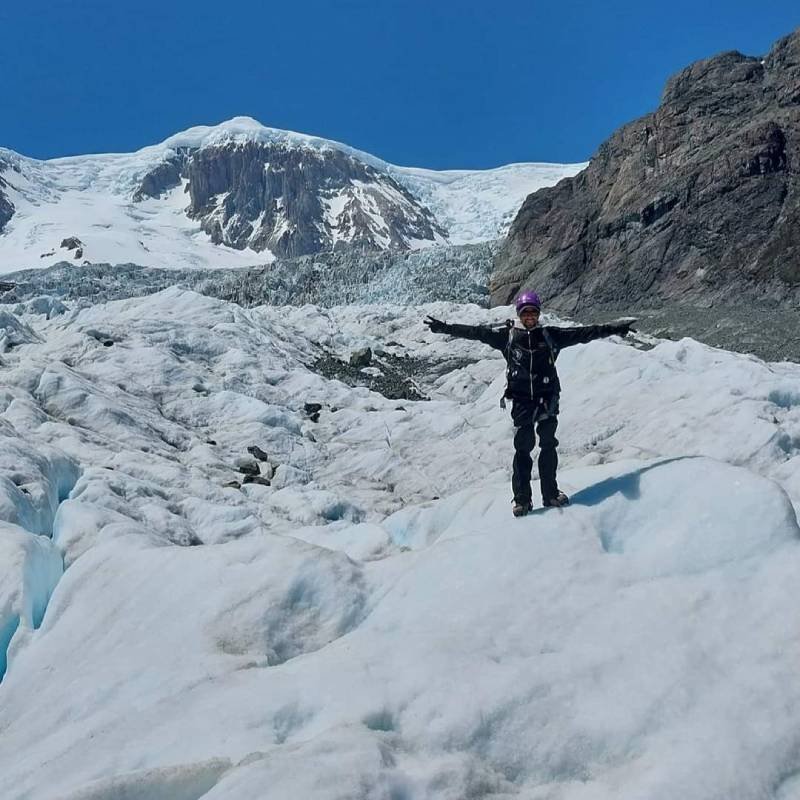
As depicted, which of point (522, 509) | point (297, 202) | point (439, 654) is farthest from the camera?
point (297, 202)

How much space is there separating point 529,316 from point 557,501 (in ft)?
4.69

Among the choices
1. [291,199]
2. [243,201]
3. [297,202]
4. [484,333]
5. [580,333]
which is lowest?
[580,333]

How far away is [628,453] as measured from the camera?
13430mm

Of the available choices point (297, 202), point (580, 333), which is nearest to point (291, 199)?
point (297, 202)

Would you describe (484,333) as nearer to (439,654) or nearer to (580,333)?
(580,333)

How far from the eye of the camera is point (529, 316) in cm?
575

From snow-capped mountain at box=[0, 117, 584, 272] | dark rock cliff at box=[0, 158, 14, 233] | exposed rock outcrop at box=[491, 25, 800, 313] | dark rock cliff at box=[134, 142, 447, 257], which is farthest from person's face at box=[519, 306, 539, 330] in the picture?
dark rock cliff at box=[0, 158, 14, 233]

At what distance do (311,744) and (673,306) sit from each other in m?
44.1

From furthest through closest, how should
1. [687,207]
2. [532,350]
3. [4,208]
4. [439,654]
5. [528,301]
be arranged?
1. [4,208]
2. [687,207]
3. [532,350]
4. [528,301]
5. [439,654]

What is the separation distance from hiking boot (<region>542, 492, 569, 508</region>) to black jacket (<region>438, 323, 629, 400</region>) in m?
0.84

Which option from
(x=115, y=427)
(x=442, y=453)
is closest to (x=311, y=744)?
(x=442, y=453)

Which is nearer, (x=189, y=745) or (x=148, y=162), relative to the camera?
(x=189, y=745)

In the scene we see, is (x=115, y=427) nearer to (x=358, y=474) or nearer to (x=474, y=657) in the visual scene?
(x=358, y=474)

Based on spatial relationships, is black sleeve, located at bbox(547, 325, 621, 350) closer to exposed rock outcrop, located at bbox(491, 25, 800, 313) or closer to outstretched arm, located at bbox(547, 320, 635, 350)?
outstretched arm, located at bbox(547, 320, 635, 350)
